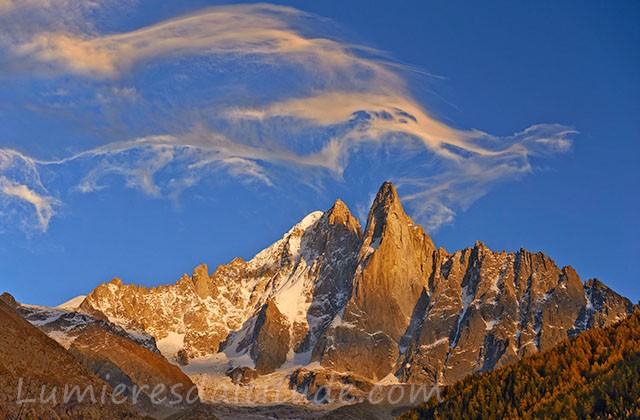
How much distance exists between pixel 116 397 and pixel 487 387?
11455cm

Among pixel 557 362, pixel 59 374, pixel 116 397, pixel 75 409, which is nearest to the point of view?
pixel 557 362

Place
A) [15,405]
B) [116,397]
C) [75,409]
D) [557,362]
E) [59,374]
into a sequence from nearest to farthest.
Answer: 1. [557,362]
2. [15,405]
3. [75,409]
4. [59,374]
5. [116,397]

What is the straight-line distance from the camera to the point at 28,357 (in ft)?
527

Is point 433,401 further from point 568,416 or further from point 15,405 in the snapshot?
point 15,405

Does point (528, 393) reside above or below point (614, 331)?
below

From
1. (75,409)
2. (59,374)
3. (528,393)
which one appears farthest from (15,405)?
(528,393)

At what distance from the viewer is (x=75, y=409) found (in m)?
144

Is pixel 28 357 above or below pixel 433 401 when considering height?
above

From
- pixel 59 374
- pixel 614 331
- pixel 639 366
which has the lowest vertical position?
pixel 639 366

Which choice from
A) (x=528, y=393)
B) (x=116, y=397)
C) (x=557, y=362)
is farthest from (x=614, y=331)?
(x=116, y=397)

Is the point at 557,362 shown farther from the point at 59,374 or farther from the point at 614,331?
the point at 59,374

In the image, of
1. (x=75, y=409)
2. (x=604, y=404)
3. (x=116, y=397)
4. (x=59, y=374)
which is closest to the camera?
(x=604, y=404)

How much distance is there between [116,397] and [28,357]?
83.1ft

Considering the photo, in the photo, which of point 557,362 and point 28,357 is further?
point 28,357
